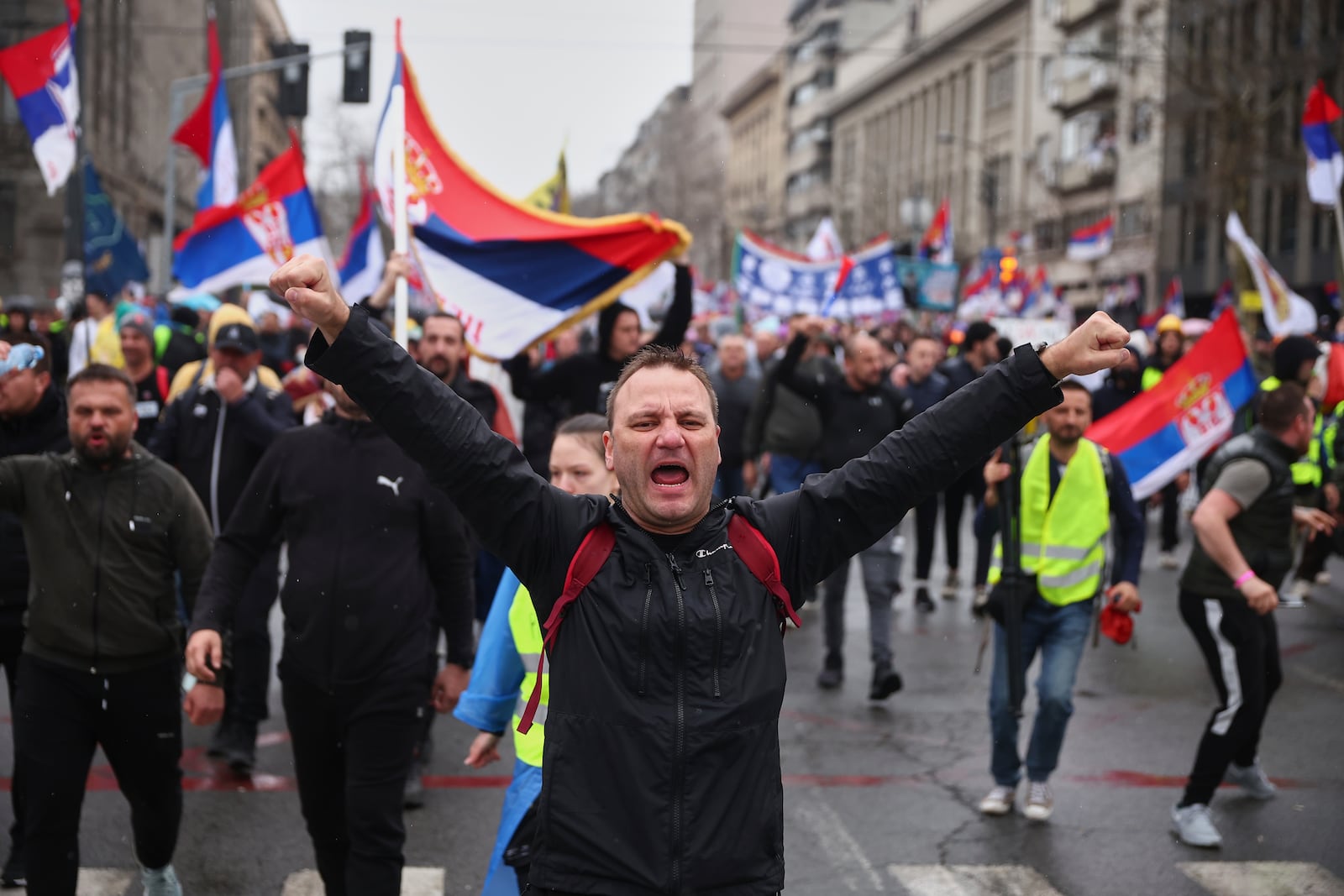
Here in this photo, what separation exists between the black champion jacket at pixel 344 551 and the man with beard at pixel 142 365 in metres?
4.05

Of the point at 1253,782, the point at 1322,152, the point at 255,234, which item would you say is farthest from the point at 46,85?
the point at 1322,152

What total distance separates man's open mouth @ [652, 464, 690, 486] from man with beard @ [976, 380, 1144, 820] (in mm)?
3949

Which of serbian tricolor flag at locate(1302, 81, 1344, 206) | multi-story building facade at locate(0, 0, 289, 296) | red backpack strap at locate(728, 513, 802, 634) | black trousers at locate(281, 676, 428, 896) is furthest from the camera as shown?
multi-story building facade at locate(0, 0, 289, 296)

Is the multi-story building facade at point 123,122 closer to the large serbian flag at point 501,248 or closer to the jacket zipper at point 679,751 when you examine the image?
the large serbian flag at point 501,248

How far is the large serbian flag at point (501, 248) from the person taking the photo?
24.1ft

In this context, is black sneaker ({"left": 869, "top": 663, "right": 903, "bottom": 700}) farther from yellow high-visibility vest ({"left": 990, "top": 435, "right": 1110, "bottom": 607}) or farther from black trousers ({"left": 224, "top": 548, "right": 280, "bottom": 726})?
black trousers ({"left": 224, "top": 548, "right": 280, "bottom": 726})

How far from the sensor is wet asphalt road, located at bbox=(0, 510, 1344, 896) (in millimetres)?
5645

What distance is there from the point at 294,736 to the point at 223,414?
305cm

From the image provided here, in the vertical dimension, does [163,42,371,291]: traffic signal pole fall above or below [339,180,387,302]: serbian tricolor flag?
above

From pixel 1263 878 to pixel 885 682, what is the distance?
2885mm

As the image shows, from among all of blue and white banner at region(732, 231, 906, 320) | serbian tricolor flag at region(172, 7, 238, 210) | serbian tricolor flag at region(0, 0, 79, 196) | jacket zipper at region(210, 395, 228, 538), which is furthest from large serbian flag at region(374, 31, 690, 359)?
blue and white banner at region(732, 231, 906, 320)

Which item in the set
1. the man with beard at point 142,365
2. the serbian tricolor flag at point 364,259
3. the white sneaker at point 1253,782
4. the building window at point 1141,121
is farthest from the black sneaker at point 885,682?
the building window at point 1141,121

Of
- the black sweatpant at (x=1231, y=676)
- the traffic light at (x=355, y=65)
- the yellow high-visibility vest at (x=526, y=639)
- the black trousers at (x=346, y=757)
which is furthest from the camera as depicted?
the traffic light at (x=355, y=65)

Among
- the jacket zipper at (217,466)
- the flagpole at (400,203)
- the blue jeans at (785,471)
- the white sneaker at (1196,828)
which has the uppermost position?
the flagpole at (400,203)
